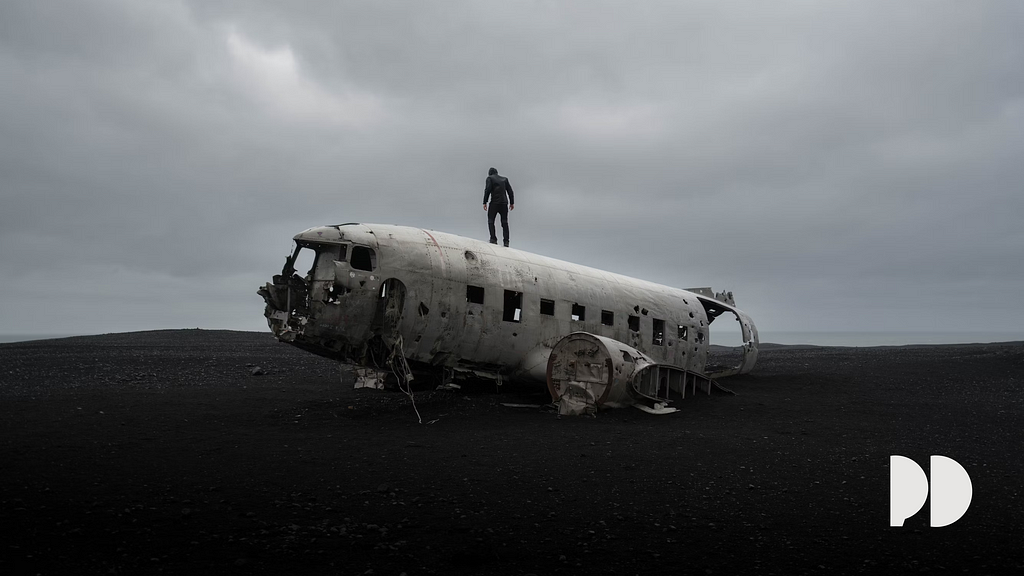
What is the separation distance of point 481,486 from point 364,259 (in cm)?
661

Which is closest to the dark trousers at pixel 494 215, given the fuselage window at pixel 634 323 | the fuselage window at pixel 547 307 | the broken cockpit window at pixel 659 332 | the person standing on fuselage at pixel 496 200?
the person standing on fuselage at pixel 496 200

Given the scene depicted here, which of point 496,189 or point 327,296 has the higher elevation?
point 496,189

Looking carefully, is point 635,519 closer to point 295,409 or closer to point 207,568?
point 207,568

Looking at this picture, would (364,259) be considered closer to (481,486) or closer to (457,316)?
(457,316)

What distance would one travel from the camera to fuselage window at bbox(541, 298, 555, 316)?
15.4 metres

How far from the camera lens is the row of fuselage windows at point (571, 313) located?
46.6 ft

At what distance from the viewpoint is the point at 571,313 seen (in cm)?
1600

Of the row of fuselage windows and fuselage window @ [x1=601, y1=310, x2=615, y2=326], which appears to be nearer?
the row of fuselage windows

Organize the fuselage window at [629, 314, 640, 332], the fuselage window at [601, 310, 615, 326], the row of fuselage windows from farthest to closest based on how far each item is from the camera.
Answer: the fuselage window at [629, 314, 640, 332]
the fuselage window at [601, 310, 615, 326]
the row of fuselage windows

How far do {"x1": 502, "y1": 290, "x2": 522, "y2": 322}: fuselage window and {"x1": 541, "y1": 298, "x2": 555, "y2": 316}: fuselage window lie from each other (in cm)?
72

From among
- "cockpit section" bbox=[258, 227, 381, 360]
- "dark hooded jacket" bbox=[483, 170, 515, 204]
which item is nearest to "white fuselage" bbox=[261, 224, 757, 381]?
"cockpit section" bbox=[258, 227, 381, 360]

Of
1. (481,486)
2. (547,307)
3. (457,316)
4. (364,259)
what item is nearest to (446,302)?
(457,316)

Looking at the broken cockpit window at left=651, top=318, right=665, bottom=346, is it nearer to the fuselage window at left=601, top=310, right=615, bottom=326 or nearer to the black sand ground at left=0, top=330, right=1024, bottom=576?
the fuselage window at left=601, top=310, right=615, bottom=326

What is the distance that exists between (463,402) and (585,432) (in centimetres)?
387
